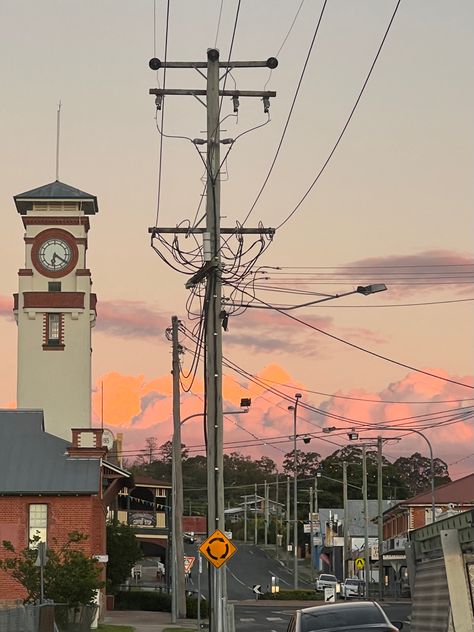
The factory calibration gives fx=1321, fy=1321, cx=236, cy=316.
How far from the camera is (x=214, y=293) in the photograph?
29094mm

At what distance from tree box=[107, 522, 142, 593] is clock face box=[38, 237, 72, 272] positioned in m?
14.7

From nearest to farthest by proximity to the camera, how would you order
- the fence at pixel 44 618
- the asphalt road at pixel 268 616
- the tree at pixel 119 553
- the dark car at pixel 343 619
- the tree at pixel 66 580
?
the dark car at pixel 343 619
the fence at pixel 44 618
the tree at pixel 66 580
the asphalt road at pixel 268 616
the tree at pixel 119 553

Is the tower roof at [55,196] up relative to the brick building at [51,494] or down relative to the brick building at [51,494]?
up

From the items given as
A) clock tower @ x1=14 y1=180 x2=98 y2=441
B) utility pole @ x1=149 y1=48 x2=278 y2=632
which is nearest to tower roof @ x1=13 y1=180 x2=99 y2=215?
clock tower @ x1=14 y1=180 x2=98 y2=441

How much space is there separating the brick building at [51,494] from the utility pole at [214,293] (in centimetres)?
2507

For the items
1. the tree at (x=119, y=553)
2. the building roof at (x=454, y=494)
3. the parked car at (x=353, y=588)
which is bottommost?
the parked car at (x=353, y=588)

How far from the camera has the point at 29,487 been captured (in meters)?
55.0

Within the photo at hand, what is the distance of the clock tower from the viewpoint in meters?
71.2

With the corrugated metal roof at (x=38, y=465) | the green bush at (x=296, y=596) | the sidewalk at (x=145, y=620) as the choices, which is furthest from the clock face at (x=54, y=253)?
the green bush at (x=296, y=596)

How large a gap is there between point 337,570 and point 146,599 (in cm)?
6689

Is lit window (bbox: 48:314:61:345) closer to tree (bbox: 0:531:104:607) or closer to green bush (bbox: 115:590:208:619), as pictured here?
green bush (bbox: 115:590:208:619)

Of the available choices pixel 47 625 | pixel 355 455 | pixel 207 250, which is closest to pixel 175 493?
pixel 47 625

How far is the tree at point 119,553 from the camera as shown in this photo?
6678 centimetres

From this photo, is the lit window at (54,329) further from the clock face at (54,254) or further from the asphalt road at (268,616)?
the asphalt road at (268,616)
